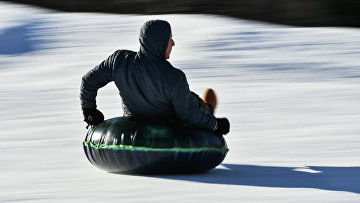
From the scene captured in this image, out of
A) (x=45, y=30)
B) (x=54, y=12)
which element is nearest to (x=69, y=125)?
(x=45, y=30)

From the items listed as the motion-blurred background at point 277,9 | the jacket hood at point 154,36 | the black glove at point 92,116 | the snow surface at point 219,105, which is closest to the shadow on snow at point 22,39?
the snow surface at point 219,105

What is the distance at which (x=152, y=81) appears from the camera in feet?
16.7

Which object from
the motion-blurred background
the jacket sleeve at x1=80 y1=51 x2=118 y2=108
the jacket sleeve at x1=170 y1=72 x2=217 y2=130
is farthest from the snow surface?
the motion-blurred background

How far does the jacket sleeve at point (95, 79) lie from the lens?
206 inches

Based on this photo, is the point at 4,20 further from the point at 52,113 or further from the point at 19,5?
the point at 52,113

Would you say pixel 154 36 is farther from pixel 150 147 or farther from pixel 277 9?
pixel 277 9

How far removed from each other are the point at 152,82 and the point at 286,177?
112 centimetres

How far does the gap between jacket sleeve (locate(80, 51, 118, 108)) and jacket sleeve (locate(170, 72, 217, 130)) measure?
462 mm

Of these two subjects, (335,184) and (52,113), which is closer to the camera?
(335,184)

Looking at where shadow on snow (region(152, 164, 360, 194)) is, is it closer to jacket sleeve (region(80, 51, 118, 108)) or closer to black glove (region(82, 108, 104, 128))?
black glove (region(82, 108, 104, 128))

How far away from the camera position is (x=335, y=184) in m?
4.98

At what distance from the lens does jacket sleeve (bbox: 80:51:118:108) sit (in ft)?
17.1

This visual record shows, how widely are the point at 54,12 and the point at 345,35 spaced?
642 cm

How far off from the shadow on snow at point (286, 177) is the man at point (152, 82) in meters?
0.38
